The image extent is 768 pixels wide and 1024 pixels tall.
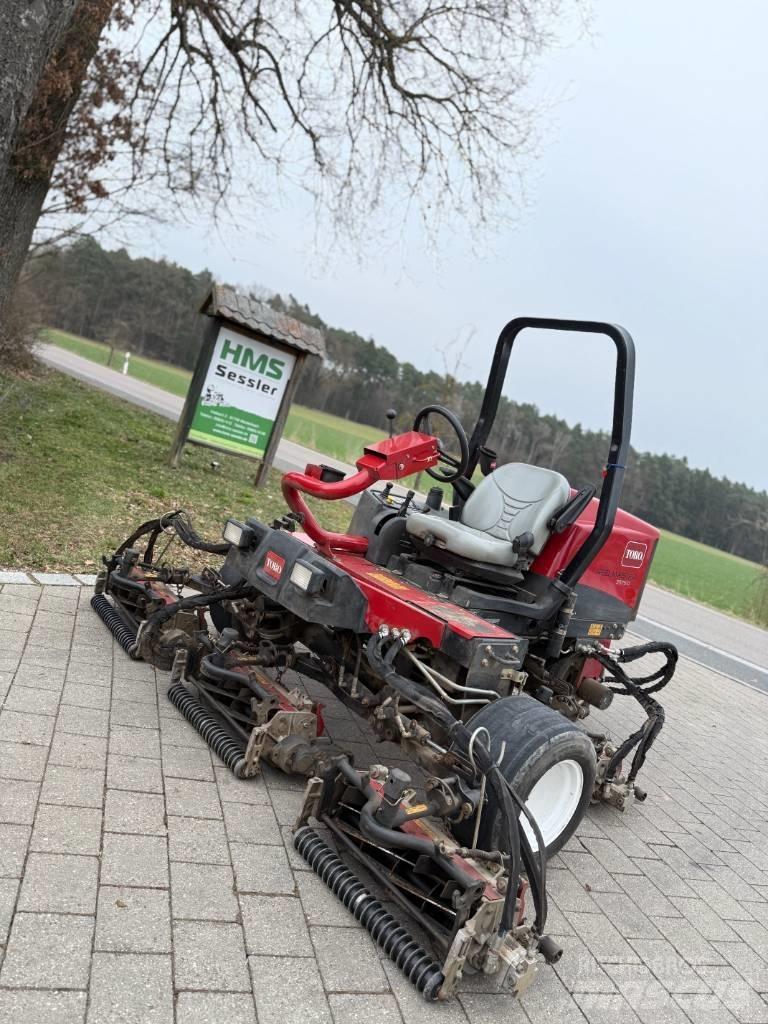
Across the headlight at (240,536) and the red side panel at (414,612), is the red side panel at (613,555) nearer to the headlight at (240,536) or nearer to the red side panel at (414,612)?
the red side panel at (414,612)

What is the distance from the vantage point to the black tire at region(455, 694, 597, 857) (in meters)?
3.03

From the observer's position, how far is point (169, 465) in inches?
400

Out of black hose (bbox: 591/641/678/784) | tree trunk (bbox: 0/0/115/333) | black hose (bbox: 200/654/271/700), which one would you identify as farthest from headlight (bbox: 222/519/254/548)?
tree trunk (bbox: 0/0/115/333)

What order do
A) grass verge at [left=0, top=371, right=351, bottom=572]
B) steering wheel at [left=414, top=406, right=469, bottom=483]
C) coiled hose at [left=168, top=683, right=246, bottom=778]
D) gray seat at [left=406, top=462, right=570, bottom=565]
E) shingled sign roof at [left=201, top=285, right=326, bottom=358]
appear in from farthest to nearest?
shingled sign roof at [left=201, top=285, right=326, bottom=358] < grass verge at [left=0, top=371, right=351, bottom=572] < steering wheel at [left=414, top=406, right=469, bottom=483] < gray seat at [left=406, top=462, right=570, bottom=565] < coiled hose at [left=168, top=683, right=246, bottom=778]

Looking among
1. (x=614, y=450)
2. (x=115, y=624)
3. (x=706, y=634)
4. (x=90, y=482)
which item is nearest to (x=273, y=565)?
(x=115, y=624)

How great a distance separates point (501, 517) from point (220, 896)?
2.36m

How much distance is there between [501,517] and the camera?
432cm

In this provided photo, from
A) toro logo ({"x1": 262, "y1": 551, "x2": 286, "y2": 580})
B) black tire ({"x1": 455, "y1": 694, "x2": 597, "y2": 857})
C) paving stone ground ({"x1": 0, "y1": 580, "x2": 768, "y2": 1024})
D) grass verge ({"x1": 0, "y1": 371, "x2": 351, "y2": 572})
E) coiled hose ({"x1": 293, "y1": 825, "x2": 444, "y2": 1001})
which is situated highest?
toro logo ({"x1": 262, "y1": 551, "x2": 286, "y2": 580})

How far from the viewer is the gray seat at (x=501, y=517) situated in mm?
3943

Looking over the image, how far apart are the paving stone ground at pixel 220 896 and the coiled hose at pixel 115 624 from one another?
9 centimetres

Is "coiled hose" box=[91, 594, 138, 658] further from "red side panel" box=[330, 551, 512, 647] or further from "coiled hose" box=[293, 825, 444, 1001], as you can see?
"coiled hose" box=[293, 825, 444, 1001]

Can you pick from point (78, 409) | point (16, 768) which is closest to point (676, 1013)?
point (16, 768)

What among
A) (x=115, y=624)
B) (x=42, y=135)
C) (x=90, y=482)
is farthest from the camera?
(x=42, y=135)

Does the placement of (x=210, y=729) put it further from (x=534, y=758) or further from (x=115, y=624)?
(x=534, y=758)
